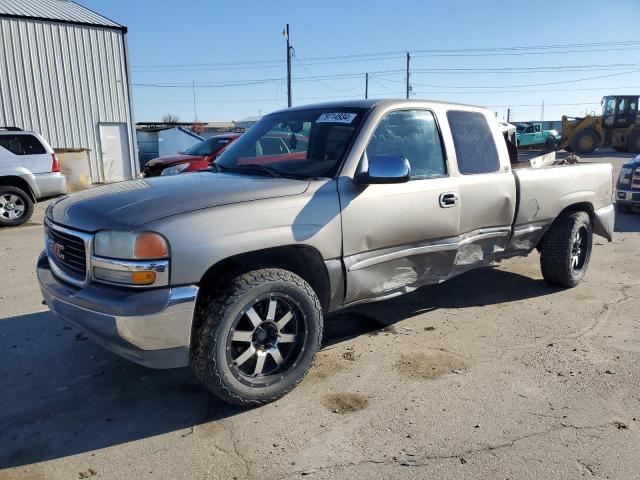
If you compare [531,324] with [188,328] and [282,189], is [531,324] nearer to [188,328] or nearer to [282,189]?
[282,189]

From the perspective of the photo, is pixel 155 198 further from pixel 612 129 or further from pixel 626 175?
pixel 612 129

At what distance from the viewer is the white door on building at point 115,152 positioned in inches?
757

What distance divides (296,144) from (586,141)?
3205cm

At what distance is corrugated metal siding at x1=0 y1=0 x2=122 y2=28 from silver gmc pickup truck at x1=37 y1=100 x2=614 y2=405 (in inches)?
674

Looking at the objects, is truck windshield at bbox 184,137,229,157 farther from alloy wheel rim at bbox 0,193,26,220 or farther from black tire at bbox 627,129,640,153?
black tire at bbox 627,129,640,153

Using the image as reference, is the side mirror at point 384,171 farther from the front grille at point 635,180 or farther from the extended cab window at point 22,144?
the extended cab window at point 22,144

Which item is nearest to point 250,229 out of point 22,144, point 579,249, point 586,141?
point 579,249

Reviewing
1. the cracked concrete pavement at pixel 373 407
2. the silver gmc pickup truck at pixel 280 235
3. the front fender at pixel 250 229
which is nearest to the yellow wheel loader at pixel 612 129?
the cracked concrete pavement at pixel 373 407

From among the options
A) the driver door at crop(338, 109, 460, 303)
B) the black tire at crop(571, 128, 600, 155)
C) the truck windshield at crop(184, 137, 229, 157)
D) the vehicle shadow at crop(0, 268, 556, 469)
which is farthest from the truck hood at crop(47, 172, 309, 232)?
the black tire at crop(571, 128, 600, 155)

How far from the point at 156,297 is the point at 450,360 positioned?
7.30 feet

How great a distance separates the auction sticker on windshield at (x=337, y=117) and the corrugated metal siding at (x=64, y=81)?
17.0m

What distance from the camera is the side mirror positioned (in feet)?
11.1

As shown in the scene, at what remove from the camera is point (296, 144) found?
4102mm

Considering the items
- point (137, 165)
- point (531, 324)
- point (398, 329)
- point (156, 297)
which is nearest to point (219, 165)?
point (156, 297)
